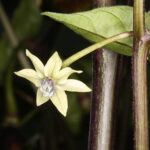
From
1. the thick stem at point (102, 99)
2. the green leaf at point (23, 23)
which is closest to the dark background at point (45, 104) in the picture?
the green leaf at point (23, 23)

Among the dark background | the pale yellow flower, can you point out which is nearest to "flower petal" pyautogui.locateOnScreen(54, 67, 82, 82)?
the pale yellow flower

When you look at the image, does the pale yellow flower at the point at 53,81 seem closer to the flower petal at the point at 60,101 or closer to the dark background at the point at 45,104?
the flower petal at the point at 60,101

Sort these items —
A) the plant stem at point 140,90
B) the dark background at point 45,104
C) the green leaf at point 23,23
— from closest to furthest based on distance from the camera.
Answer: the plant stem at point 140,90 < the dark background at point 45,104 < the green leaf at point 23,23

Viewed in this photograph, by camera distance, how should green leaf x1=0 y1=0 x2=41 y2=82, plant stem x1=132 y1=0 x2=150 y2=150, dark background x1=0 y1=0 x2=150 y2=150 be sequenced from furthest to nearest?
green leaf x1=0 y1=0 x2=41 y2=82 → dark background x1=0 y1=0 x2=150 y2=150 → plant stem x1=132 y1=0 x2=150 y2=150

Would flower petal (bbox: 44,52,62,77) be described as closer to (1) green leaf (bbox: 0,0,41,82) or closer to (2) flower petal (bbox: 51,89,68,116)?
(2) flower petal (bbox: 51,89,68,116)

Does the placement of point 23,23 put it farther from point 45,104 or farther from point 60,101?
point 60,101

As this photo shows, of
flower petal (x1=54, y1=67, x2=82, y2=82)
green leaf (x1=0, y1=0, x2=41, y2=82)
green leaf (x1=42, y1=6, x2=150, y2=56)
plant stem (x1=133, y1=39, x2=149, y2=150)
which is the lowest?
plant stem (x1=133, y1=39, x2=149, y2=150)

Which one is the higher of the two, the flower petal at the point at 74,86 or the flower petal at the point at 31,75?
the flower petal at the point at 31,75
